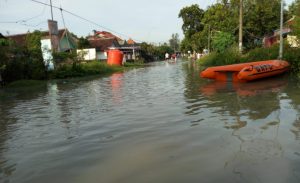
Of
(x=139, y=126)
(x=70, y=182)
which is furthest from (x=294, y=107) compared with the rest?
(x=70, y=182)

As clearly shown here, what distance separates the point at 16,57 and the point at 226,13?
3279 cm

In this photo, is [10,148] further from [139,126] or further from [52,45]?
[52,45]

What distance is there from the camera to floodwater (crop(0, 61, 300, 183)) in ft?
16.1

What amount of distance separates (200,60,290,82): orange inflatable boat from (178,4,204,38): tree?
47.9m

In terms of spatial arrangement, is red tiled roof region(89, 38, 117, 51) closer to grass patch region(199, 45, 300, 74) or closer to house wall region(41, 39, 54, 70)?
house wall region(41, 39, 54, 70)

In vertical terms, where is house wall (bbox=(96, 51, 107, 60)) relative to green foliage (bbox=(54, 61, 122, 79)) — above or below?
above

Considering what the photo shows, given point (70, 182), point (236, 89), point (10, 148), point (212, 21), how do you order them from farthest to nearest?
point (212, 21) < point (236, 89) < point (10, 148) < point (70, 182)

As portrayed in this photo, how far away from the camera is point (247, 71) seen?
49.6 ft

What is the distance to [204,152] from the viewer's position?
5734 millimetres

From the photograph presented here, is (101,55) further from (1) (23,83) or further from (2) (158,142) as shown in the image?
(2) (158,142)

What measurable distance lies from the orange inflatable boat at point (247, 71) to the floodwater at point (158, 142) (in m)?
3.94

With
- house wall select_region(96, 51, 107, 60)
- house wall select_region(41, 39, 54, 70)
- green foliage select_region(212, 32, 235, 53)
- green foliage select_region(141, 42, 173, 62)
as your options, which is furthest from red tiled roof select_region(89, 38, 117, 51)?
house wall select_region(41, 39, 54, 70)

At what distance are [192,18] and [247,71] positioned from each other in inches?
1994

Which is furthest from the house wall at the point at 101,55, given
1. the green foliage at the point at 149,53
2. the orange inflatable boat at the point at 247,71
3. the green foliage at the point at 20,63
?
the orange inflatable boat at the point at 247,71
